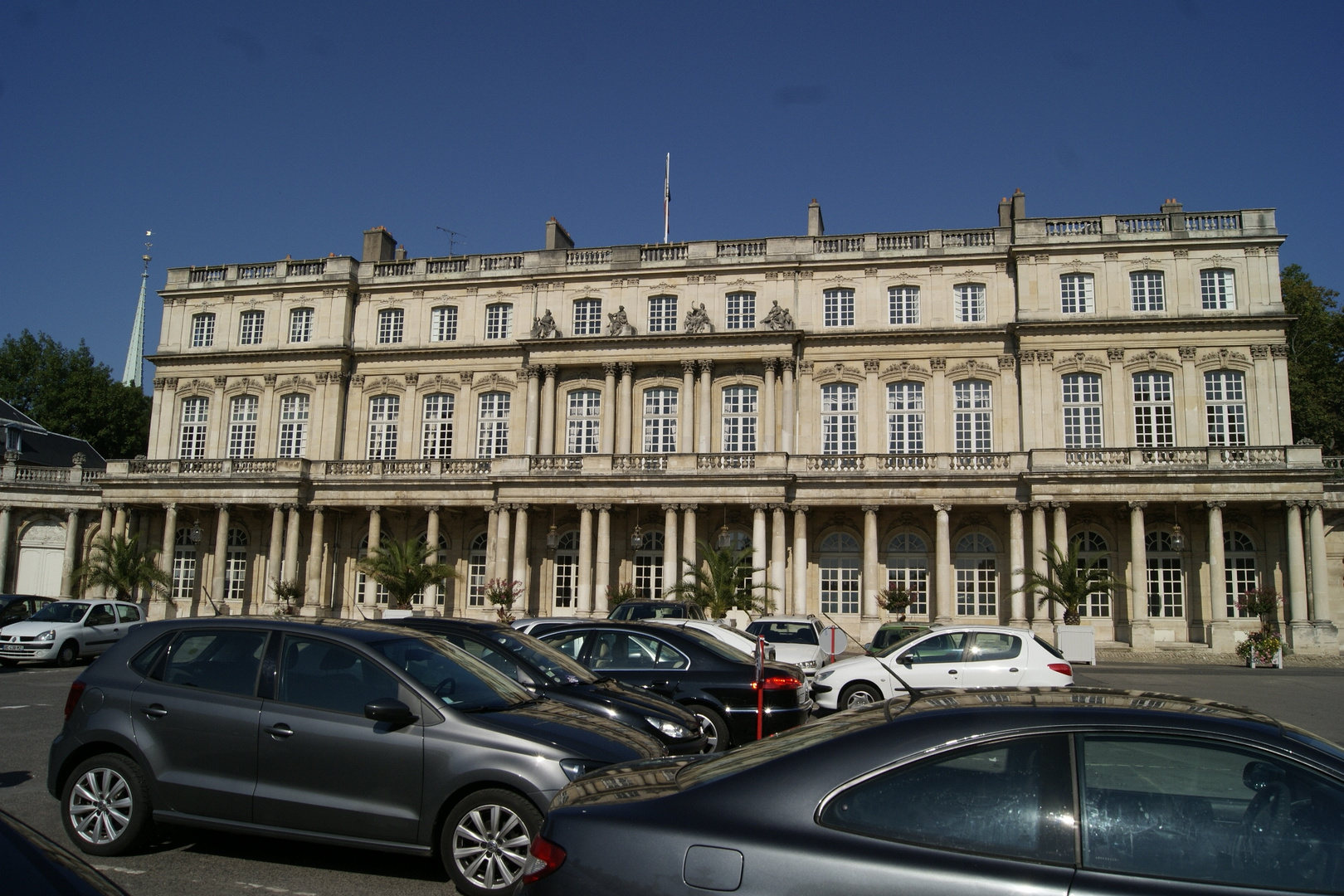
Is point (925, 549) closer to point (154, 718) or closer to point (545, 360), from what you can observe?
point (545, 360)

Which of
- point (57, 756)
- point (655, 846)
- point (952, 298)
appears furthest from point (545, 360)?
point (655, 846)

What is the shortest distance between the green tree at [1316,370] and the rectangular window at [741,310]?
90.2 feet

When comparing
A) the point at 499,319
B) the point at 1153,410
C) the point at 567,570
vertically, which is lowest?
the point at 567,570

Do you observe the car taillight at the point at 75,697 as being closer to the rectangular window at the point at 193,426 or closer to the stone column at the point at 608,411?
the stone column at the point at 608,411

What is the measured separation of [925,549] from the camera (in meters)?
35.9

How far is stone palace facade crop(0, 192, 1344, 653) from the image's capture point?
33.9 metres

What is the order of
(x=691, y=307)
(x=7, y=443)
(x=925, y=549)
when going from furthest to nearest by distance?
1. (x=7, y=443)
2. (x=691, y=307)
3. (x=925, y=549)

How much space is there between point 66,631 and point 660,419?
71.9 feet

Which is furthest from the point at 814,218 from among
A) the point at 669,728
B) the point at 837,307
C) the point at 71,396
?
the point at 71,396

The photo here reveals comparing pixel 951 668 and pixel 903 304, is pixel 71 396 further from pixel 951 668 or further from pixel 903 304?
pixel 951 668

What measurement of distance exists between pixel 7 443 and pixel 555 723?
167ft

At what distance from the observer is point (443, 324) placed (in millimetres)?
41969

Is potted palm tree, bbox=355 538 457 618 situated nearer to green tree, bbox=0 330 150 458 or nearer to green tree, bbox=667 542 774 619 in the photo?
green tree, bbox=667 542 774 619

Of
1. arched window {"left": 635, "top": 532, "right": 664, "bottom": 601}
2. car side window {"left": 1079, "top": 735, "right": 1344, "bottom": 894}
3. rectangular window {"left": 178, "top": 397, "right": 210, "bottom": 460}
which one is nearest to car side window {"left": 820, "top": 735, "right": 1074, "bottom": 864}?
car side window {"left": 1079, "top": 735, "right": 1344, "bottom": 894}
